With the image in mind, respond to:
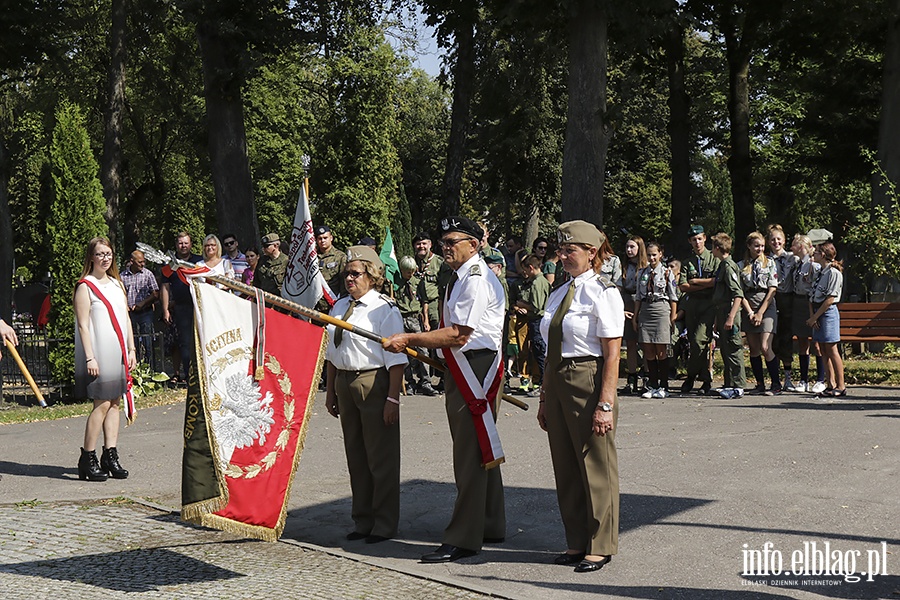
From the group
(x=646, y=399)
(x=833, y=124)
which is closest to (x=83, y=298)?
(x=646, y=399)

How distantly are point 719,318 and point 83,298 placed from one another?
8.40m

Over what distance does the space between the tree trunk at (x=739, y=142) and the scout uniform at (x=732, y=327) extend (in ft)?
40.3

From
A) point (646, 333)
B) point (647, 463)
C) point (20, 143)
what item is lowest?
point (647, 463)

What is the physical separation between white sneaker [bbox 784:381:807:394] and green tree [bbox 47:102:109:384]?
34.6ft

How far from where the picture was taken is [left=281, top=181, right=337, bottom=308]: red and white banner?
12953 mm

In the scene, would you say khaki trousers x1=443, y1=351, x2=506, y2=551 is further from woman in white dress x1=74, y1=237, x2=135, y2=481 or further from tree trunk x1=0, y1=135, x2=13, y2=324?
tree trunk x1=0, y1=135, x2=13, y2=324

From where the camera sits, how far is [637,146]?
54.5 metres

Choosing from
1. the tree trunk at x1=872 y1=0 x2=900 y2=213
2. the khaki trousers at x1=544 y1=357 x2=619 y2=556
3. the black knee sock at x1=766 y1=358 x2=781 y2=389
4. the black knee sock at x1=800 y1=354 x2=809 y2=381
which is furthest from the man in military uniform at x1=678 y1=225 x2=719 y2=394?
the khaki trousers at x1=544 y1=357 x2=619 y2=556

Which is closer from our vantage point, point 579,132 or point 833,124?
point 579,132

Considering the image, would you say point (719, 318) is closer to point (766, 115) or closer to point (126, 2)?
point (126, 2)

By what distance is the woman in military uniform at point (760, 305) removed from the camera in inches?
587

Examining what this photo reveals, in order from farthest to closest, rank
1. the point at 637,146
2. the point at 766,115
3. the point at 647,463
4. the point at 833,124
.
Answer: the point at 637,146
the point at 766,115
the point at 833,124
the point at 647,463

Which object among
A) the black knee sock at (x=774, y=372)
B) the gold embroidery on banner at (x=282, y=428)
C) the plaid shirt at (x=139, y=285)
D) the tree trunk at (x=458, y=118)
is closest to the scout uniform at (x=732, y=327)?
the black knee sock at (x=774, y=372)

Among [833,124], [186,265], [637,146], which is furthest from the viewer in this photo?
[637,146]
